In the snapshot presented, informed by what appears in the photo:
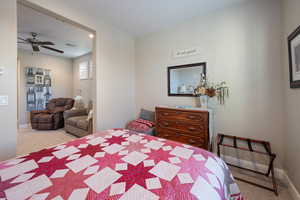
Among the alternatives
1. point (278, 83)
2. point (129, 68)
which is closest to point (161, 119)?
point (129, 68)

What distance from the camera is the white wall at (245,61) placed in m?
1.80

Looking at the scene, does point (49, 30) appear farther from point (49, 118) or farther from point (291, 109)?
point (291, 109)

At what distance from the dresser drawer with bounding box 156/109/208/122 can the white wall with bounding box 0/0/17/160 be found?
2151 millimetres

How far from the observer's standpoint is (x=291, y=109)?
1521mm

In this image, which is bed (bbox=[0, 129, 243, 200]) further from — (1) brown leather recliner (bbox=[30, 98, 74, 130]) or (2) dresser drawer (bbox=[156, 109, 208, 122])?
(1) brown leather recliner (bbox=[30, 98, 74, 130])

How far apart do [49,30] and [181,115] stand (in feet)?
12.5

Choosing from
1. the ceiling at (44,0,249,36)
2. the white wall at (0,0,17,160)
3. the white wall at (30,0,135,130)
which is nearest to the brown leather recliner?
the white wall at (30,0,135,130)

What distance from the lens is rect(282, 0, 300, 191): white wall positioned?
1.39m

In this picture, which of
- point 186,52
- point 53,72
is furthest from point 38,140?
point 186,52

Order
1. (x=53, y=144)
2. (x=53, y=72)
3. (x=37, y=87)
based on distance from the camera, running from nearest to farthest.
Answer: (x=53, y=144) < (x=37, y=87) < (x=53, y=72)

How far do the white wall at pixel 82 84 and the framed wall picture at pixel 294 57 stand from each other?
517 cm

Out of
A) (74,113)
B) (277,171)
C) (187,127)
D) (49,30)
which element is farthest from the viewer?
(74,113)

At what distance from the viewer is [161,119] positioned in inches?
95.7

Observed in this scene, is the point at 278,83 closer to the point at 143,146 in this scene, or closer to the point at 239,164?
the point at 239,164
